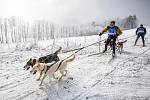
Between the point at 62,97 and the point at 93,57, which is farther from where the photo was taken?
the point at 93,57

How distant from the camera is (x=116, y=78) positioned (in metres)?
9.81

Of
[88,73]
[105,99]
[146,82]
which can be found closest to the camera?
[105,99]

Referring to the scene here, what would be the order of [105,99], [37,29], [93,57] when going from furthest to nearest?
[37,29] → [93,57] → [105,99]

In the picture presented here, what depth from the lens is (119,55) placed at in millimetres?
14555

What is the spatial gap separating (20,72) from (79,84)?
129 inches

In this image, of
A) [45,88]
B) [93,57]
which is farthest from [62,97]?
[93,57]

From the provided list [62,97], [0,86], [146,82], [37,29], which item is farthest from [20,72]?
[37,29]

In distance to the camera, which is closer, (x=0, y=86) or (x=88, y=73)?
(x=0, y=86)

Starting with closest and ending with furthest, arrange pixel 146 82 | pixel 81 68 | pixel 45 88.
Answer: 1. pixel 45 88
2. pixel 146 82
3. pixel 81 68

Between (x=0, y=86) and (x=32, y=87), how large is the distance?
1267 millimetres

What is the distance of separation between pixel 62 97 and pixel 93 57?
21.4 feet

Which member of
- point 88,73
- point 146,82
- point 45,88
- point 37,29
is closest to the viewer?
point 45,88

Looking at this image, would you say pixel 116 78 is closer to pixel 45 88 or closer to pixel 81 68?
pixel 81 68

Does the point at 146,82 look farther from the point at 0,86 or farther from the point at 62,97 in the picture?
the point at 0,86
